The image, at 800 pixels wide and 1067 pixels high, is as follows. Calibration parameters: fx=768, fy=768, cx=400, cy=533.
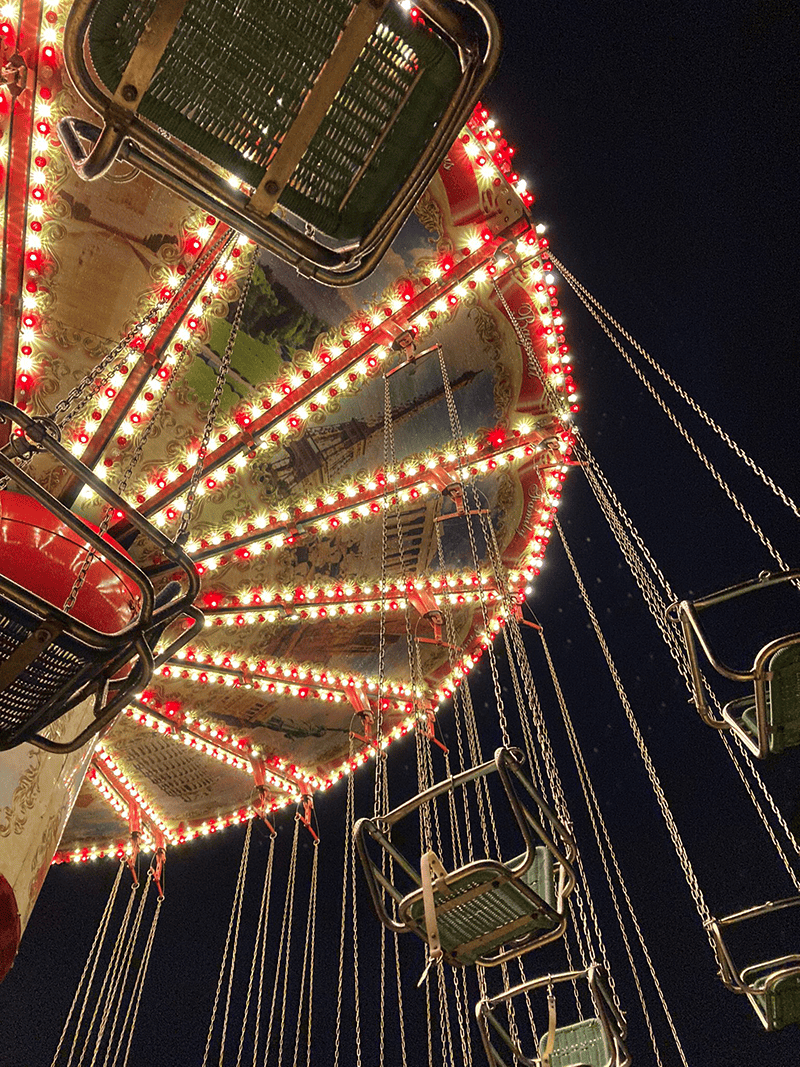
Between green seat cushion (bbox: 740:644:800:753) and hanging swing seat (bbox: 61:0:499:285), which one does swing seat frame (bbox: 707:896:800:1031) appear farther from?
hanging swing seat (bbox: 61:0:499:285)

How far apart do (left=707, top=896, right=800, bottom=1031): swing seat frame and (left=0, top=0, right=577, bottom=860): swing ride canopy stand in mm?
1953

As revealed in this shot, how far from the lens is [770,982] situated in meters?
3.69

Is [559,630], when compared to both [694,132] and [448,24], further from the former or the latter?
[448,24]

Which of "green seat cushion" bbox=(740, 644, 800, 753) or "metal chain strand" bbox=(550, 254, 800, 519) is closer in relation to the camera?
"green seat cushion" bbox=(740, 644, 800, 753)

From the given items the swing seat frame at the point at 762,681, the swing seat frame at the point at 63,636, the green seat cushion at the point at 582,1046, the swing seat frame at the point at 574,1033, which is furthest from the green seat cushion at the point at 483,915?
the swing seat frame at the point at 63,636

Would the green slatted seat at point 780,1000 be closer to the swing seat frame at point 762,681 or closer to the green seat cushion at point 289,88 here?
the swing seat frame at point 762,681

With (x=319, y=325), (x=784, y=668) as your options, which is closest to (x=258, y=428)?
(x=319, y=325)

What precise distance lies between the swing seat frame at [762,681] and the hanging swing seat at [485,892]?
3.02 feet

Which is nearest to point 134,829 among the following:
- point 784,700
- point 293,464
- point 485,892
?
point 293,464

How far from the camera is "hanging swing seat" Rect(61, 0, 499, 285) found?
5.80 ft

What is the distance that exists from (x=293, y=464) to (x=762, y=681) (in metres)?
3.83

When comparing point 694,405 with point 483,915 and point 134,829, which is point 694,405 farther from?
point 134,829

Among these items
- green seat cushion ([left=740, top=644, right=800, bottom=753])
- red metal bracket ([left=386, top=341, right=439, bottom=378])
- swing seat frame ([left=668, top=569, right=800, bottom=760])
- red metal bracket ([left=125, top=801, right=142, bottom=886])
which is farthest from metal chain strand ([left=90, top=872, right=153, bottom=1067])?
green seat cushion ([left=740, top=644, right=800, bottom=753])

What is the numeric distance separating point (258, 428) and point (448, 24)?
397cm
